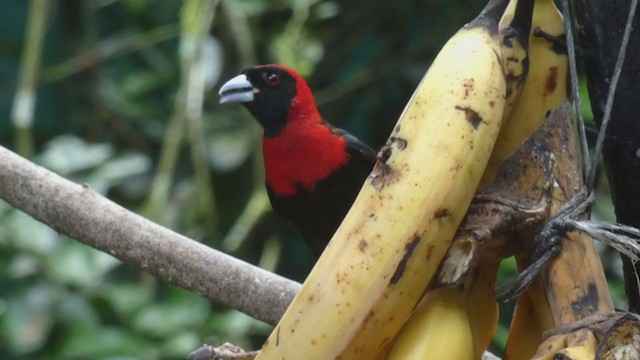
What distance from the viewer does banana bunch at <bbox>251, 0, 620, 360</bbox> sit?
0.97 m

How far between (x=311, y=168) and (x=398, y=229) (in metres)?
1.47

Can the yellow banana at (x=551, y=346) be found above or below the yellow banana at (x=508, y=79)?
below

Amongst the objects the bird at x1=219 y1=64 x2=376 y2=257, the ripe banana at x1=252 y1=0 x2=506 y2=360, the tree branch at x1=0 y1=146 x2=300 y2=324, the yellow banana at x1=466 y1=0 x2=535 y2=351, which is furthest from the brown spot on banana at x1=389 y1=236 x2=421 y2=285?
the bird at x1=219 y1=64 x2=376 y2=257

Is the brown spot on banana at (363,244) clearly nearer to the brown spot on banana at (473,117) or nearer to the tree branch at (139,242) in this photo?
the brown spot on banana at (473,117)

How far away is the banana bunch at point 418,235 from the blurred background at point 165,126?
4.90 ft

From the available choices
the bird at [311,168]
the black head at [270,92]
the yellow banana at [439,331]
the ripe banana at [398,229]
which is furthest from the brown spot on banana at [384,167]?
the black head at [270,92]

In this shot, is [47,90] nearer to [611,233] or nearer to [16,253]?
[16,253]

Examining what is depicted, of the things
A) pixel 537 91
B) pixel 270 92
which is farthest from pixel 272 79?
pixel 537 91

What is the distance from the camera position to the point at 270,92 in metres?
2.56

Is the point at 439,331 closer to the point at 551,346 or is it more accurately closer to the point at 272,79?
the point at 551,346

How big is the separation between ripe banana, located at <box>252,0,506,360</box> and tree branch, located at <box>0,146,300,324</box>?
0.51 m

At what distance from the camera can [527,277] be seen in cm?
100

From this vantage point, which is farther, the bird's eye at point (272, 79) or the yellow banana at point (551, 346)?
the bird's eye at point (272, 79)

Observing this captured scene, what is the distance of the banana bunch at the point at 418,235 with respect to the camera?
0.97 metres
